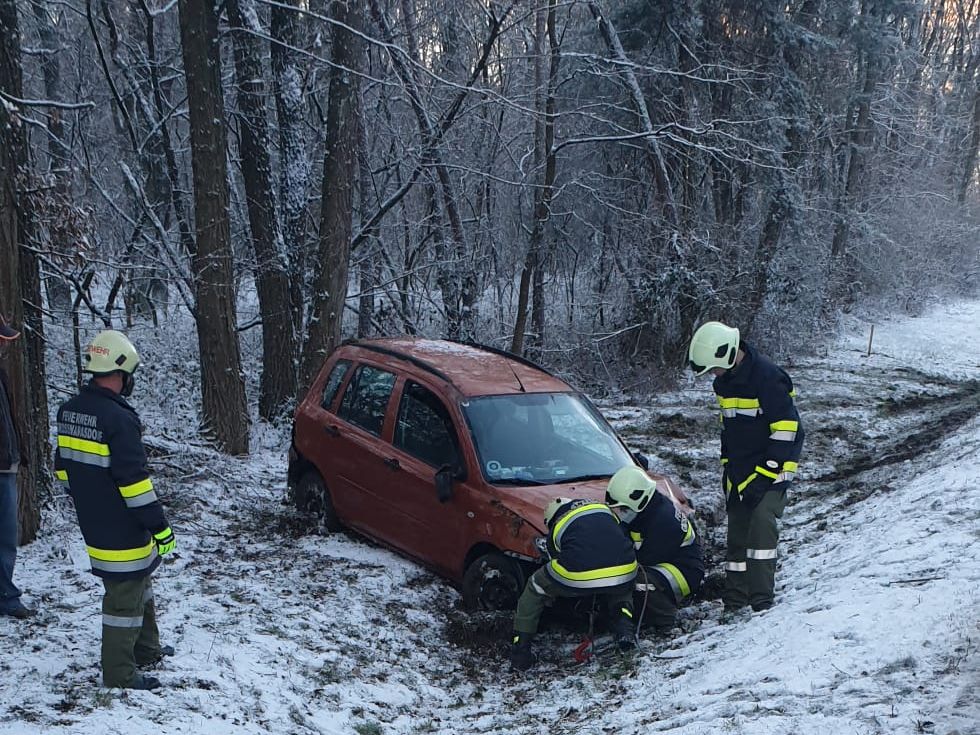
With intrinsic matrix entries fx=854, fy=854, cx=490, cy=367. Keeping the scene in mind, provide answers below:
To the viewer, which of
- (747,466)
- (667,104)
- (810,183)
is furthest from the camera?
(810,183)

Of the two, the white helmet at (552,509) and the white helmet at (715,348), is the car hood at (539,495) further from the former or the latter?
the white helmet at (715,348)

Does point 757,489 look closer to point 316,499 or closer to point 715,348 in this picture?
point 715,348

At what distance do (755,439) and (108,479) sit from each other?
13.7 ft

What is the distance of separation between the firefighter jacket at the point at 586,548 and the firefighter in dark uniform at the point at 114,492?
A: 232 cm

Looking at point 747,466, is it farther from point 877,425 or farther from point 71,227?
point 877,425

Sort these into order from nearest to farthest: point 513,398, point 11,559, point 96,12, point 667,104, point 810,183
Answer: point 11,559 < point 513,398 < point 96,12 < point 667,104 < point 810,183

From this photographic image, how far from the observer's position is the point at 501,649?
5.91 metres

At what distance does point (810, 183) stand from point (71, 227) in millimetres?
19075

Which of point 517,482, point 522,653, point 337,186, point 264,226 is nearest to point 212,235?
point 264,226

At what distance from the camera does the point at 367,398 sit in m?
7.67

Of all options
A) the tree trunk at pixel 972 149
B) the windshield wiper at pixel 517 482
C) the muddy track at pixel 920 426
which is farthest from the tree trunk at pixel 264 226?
the tree trunk at pixel 972 149

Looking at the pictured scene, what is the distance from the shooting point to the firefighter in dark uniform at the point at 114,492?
4438mm

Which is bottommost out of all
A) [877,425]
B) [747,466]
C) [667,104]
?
[877,425]

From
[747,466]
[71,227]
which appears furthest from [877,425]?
[71,227]
